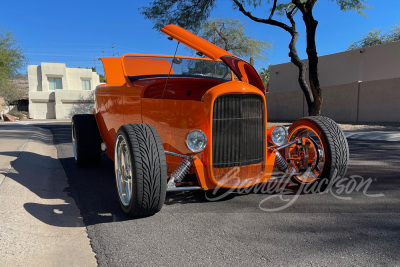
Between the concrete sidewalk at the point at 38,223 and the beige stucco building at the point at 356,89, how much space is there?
17820 mm

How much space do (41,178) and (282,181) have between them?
3584 mm

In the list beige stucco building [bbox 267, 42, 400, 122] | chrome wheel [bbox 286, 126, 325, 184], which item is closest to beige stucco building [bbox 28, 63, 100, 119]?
beige stucco building [bbox 267, 42, 400, 122]

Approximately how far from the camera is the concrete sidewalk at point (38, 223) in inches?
90.8

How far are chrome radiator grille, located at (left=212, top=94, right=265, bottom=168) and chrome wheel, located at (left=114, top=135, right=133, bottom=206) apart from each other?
908mm

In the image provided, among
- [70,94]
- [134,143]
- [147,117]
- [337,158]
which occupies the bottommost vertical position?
[337,158]

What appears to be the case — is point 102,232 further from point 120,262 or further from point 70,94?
point 70,94

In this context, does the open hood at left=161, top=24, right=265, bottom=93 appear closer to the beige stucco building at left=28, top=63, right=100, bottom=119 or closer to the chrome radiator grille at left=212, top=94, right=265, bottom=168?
the chrome radiator grille at left=212, top=94, right=265, bottom=168

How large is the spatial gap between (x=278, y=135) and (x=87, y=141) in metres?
3.33

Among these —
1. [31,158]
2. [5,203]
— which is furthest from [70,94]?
[5,203]

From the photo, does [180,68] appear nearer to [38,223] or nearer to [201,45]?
[201,45]

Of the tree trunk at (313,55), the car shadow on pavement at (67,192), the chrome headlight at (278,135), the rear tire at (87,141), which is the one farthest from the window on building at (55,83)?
the chrome headlight at (278,135)

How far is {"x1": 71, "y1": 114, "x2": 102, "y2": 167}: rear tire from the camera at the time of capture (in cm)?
525

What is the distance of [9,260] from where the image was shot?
2.22 metres

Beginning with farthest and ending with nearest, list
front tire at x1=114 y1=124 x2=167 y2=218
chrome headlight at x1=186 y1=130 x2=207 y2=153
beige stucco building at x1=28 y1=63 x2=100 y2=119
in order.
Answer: beige stucco building at x1=28 y1=63 x2=100 y2=119
chrome headlight at x1=186 y1=130 x2=207 y2=153
front tire at x1=114 y1=124 x2=167 y2=218
